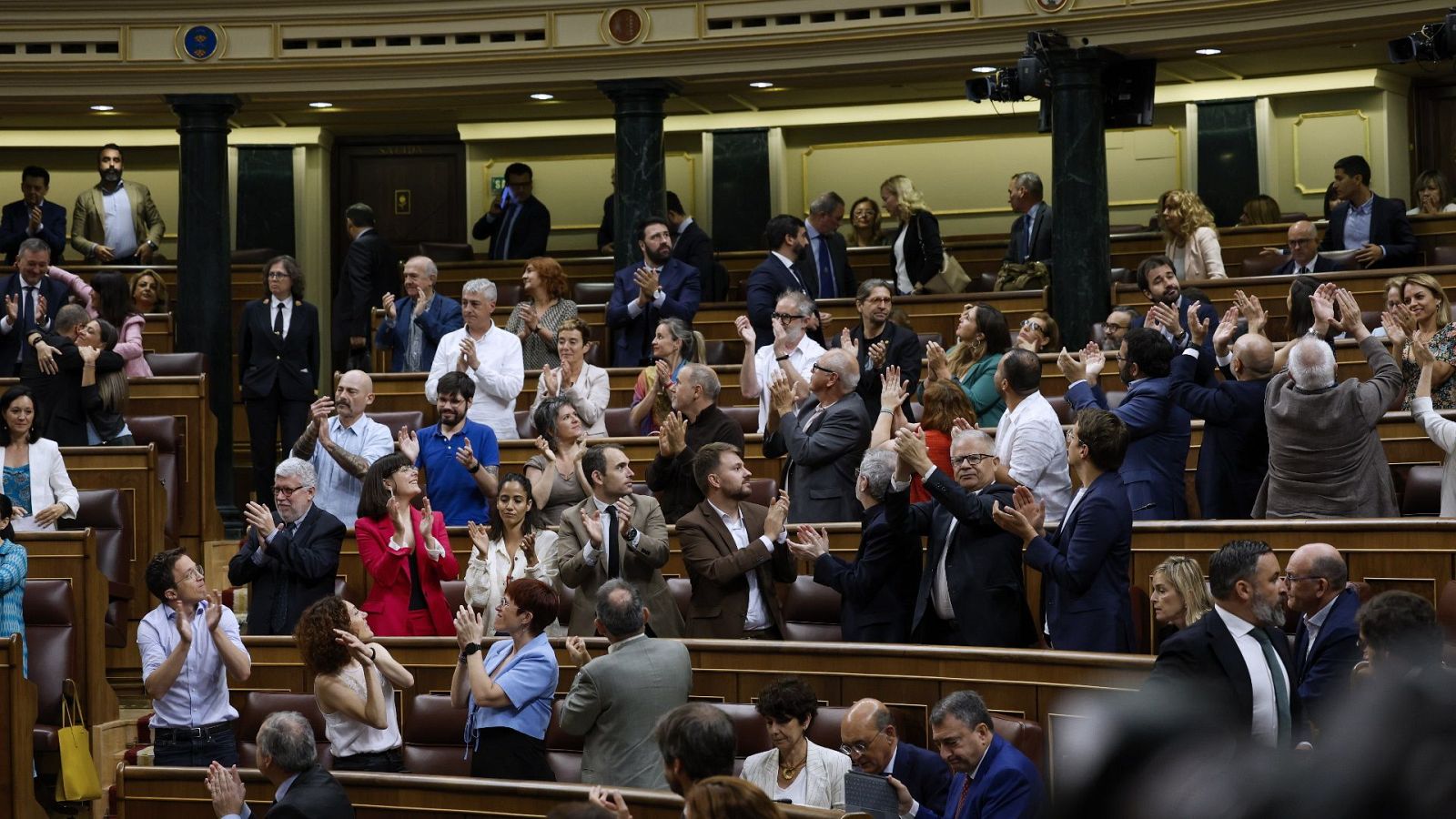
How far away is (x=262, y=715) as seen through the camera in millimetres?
5551

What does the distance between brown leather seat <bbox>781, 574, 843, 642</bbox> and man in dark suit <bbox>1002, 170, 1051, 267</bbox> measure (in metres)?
3.90

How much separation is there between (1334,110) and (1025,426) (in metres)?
7.60

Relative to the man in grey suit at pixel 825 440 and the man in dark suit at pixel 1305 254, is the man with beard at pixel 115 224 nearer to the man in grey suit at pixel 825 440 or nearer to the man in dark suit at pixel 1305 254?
the man in grey suit at pixel 825 440

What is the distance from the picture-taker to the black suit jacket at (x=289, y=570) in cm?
581

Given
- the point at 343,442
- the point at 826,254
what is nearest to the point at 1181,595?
the point at 343,442

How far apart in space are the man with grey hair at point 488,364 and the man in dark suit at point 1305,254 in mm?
3633

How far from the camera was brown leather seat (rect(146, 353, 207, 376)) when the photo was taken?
862 centimetres

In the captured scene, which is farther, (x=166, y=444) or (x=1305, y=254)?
(x=1305, y=254)

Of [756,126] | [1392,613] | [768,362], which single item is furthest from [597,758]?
[756,126]

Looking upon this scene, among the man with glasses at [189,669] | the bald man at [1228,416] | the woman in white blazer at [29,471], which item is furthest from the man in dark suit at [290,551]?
the bald man at [1228,416]

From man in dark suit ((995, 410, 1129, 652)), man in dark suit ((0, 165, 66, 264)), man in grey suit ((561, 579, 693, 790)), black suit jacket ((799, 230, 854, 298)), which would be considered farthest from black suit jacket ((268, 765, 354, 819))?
man in dark suit ((0, 165, 66, 264))

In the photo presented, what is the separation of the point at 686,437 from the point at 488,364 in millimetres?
1549

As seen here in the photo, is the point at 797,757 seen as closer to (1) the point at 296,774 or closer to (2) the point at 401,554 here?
(1) the point at 296,774

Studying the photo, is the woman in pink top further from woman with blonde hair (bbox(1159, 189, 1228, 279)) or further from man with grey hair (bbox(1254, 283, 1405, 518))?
man with grey hair (bbox(1254, 283, 1405, 518))
